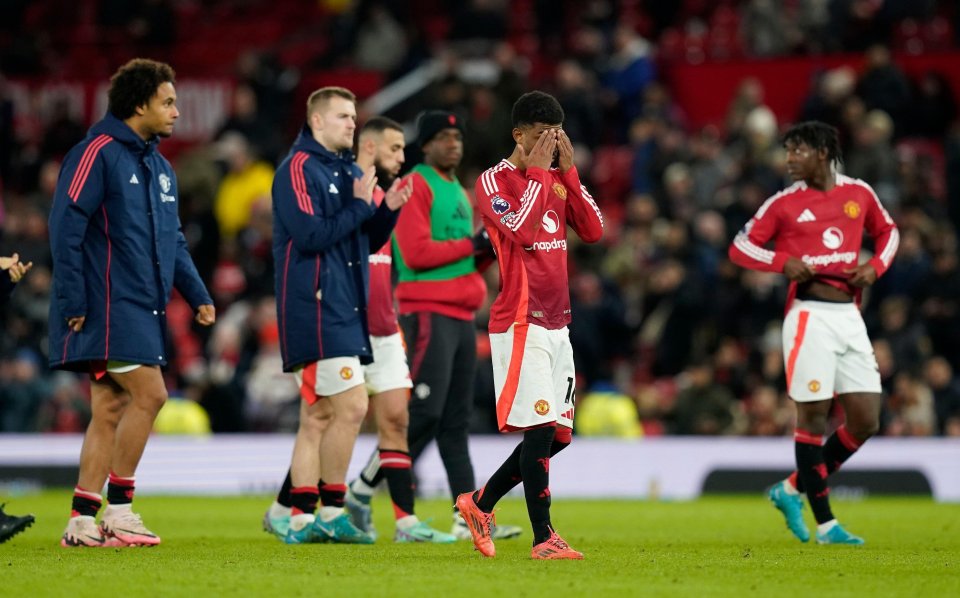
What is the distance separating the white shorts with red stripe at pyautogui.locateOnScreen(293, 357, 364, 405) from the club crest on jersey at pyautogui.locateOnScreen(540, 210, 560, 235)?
1.73 meters

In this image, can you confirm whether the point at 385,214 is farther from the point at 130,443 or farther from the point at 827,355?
the point at 827,355

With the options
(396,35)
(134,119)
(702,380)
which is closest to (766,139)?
(702,380)

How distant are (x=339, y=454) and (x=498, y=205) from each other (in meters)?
2.10

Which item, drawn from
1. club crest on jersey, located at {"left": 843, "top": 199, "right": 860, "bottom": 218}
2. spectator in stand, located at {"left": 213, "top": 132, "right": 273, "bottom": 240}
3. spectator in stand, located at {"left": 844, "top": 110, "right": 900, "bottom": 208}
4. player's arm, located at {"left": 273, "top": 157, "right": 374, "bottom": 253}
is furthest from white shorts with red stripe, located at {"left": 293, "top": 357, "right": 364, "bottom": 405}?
spectator in stand, located at {"left": 213, "top": 132, "right": 273, "bottom": 240}

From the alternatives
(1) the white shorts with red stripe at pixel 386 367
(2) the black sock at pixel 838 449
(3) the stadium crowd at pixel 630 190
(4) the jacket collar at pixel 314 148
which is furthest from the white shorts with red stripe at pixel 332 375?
(3) the stadium crowd at pixel 630 190

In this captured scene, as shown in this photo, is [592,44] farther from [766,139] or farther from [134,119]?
[134,119]

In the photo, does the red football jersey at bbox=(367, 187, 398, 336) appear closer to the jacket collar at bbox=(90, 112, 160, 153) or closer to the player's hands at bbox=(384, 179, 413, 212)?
the player's hands at bbox=(384, 179, 413, 212)

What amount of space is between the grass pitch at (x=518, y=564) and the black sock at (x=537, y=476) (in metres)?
0.22

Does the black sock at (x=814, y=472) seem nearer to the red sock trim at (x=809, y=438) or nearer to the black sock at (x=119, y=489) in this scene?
the red sock trim at (x=809, y=438)

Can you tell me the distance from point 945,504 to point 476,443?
469 cm

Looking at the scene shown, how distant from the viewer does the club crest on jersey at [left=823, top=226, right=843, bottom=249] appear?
1066cm

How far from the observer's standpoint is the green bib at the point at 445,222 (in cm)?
1089

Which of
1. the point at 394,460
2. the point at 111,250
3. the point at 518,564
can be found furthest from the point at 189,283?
the point at 518,564

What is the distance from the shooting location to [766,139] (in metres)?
19.6
